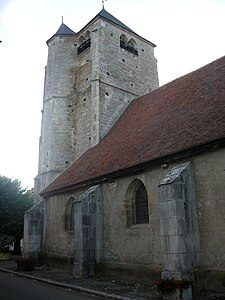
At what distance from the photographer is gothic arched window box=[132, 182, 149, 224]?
11.6 metres

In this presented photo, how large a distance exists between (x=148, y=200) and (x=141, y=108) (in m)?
7.62

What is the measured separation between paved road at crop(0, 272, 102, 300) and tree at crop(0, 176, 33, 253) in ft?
34.8

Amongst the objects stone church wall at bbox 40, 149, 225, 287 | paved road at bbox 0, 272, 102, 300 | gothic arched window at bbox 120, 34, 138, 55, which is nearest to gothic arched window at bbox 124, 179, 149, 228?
stone church wall at bbox 40, 149, 225, 287

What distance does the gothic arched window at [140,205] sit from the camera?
11641 millimetres

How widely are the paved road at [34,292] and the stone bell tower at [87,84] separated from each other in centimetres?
916

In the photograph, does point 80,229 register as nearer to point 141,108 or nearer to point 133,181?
point 133,181

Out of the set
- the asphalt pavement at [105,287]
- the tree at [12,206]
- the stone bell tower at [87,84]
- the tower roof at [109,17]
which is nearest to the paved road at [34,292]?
the asphalt pavement at [105,287]

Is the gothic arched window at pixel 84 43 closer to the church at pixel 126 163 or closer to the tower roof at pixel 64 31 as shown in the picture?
the church at pixel 126 163

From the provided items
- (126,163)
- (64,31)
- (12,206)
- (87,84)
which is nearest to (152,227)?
(126,163)

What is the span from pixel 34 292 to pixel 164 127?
770cm

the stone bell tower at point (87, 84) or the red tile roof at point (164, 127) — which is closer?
the red tile roof at point (164, 127)

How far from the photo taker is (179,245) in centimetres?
866

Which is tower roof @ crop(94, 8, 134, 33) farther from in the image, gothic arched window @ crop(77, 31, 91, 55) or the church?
gothic arched window @ crop(77, 31, 91, 55)

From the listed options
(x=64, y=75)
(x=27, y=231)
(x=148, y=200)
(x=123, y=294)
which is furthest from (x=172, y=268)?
(x=64, y=75)
